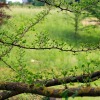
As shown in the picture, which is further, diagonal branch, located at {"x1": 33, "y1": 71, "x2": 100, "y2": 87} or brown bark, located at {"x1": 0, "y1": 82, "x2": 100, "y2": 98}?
diagonal branch, located at {"x1": 33, "y1": 71, "x2": 100, "y2": 87}

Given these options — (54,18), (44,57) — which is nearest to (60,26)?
(54,18)

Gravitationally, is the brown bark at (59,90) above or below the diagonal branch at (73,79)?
above

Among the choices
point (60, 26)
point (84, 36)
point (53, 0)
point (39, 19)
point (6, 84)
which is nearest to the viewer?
point (6, 84)

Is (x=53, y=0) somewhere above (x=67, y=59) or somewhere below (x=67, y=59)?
above

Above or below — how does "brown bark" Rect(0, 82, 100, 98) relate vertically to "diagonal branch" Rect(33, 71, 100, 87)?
above

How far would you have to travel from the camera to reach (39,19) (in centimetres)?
562

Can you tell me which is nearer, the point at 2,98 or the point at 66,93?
the point at 66,93

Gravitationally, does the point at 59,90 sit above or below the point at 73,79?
above

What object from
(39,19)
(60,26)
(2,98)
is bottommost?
(60,26)

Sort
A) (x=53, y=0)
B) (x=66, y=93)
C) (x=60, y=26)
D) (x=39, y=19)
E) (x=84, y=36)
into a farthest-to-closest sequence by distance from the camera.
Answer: (x=60, y=26) → (x=84, y=36) → (x=39, y=19) → (x=53, y=0) → (x=66, y=93)

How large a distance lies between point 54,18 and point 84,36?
190 inches

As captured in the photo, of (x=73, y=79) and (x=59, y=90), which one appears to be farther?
(x=73, y=79)

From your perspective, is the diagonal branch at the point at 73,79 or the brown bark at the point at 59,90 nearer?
the brown bark at the point at 59,90

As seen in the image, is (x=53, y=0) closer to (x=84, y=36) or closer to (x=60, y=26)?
(x=84, y=36)
